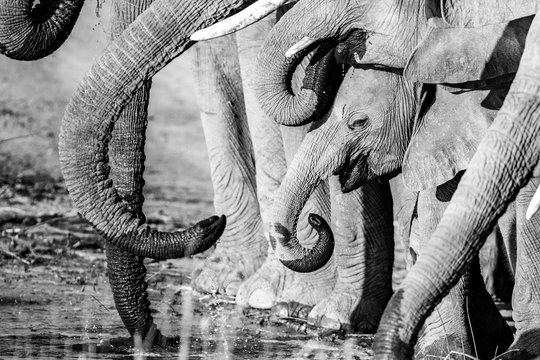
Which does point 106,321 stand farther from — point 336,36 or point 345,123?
point 336,36

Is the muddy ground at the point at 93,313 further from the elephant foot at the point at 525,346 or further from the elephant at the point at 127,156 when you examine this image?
the elephant foot at the point at 525,346

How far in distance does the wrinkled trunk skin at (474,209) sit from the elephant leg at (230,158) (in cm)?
420

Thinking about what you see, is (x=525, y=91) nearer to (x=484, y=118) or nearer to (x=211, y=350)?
(x=484, y=118)

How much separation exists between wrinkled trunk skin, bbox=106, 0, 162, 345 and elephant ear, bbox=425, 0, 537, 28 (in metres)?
1.27

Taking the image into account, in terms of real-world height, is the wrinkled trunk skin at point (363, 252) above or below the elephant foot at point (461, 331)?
above

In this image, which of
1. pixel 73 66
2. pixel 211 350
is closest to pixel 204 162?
pixel 73 66

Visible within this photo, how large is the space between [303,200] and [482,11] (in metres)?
1.28

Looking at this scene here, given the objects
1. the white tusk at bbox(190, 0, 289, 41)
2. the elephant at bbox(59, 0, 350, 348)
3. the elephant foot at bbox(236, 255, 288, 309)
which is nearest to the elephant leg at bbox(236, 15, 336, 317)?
the elephant foot at bbox(236, 255, 288, 309)

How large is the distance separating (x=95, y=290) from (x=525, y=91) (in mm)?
4089

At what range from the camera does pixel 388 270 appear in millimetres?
8430

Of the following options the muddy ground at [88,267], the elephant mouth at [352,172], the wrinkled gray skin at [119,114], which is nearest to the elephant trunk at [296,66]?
the elephant mouth at [352,172]

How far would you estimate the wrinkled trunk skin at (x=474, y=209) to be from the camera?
5.28m

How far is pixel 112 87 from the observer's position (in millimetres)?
6516

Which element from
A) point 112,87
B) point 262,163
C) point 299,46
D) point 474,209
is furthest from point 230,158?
point 474,209
